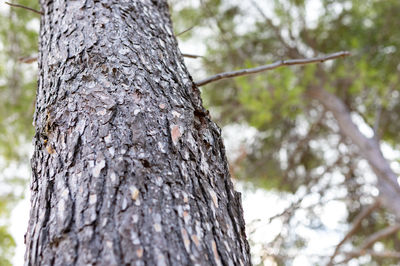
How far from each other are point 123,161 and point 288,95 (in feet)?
11.6

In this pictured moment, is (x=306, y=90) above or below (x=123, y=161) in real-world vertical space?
above

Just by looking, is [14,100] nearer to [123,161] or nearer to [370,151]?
[123,161]

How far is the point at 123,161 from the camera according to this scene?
3.22 ft

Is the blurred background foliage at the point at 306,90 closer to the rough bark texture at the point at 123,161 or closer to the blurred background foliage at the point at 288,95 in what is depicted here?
the blurred background foliage at the point at 288,95

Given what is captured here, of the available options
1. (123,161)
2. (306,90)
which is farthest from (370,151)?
(123,161)

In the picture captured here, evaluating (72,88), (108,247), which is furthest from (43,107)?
(108,247)

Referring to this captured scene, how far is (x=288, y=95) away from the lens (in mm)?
4234

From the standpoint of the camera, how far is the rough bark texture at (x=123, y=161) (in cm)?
85

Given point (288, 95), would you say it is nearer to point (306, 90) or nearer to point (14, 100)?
point (306, 90)

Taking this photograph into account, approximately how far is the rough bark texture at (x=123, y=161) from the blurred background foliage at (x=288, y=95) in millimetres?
2920

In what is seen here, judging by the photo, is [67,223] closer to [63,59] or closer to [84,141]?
[84,141]

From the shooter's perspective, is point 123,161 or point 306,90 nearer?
point 123,161

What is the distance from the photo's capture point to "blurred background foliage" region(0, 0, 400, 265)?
13.9 feet

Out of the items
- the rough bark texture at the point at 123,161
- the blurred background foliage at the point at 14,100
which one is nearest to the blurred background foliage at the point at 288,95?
the blurred background foliage at the point at 14,100
